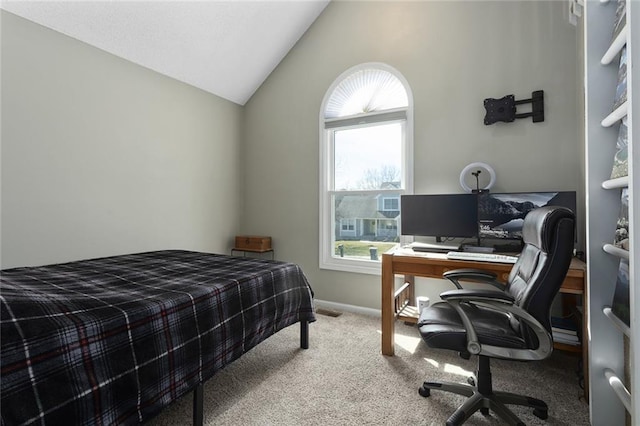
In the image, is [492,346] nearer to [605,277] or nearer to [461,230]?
[605,277]

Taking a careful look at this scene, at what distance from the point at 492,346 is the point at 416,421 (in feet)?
1.86

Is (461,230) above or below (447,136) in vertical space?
below

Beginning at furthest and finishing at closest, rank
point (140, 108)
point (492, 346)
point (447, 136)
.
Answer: point (140, 108)
point (447, 136)
point (492, 346)

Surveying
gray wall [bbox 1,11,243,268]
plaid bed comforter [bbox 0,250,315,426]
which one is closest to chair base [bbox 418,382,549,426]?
plaid bed comforter [bbox 0,250,315,426]

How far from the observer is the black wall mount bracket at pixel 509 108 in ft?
8.16

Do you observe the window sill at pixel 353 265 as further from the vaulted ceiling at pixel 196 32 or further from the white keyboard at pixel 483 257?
the vaulted ceiling at pixel 196 32

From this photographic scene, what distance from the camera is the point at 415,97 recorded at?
301 centimetres

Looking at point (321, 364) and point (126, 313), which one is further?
point (321, 364)

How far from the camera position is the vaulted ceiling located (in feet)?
8.03

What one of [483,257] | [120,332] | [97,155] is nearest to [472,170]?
[483,257]

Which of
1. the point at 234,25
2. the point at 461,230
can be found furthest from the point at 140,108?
the point at 461,230

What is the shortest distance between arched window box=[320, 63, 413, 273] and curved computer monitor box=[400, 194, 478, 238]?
0.35 m

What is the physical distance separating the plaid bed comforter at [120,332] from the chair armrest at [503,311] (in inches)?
45.4

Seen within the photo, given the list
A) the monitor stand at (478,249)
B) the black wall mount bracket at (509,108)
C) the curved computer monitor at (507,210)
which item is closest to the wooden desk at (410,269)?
the monitor stand at (478,249)
